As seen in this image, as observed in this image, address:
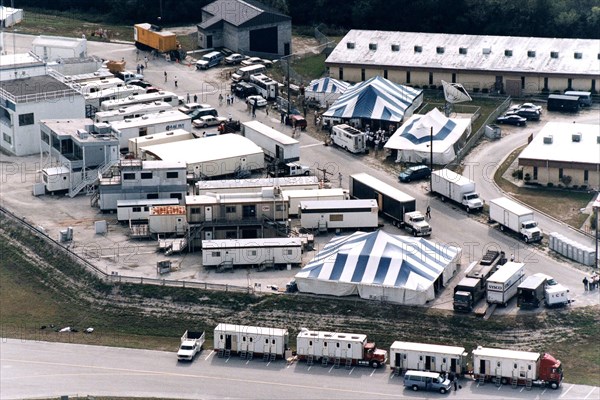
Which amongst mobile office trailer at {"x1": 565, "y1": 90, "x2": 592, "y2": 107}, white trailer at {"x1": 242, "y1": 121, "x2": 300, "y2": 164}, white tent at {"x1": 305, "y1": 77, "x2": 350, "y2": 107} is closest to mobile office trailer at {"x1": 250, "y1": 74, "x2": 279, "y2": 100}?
white tent at {"x1": 305, "y1": 77, "x2": 350, "y2": 107}

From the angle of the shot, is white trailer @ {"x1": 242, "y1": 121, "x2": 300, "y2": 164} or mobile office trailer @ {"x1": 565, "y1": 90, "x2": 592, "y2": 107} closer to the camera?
white trailer @ {"x1": 242, "y1": 121, "x2": 300, "y2": 164}

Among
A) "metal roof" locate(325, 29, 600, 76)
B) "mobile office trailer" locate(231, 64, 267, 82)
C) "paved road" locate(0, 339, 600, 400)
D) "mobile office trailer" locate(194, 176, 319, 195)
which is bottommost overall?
"paved road" locate(0, 339, 600, 400)

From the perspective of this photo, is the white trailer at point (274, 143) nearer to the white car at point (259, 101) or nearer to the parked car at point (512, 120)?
the white car at point (259, 101)

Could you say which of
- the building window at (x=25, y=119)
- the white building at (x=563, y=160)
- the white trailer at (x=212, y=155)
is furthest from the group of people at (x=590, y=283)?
the building window at (x=25, y=119)

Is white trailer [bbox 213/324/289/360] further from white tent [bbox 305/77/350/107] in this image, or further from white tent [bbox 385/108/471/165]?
white tent [bbox 305/77/350/107]

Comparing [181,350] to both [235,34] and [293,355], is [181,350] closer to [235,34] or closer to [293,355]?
[293,355]

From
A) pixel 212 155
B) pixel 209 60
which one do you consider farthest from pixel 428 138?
pixel 209 60
